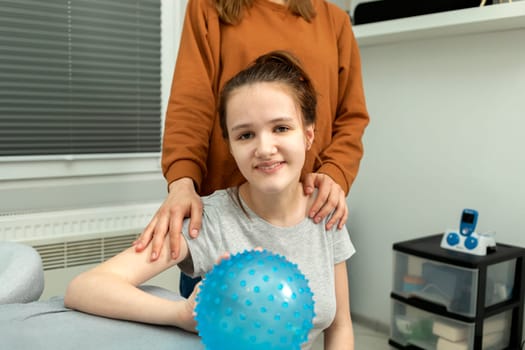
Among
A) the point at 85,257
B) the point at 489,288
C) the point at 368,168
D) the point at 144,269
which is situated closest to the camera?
the point at 144,269

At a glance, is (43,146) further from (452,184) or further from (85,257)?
(452,184)

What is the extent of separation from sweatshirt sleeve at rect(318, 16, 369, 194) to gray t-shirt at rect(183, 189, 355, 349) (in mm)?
217

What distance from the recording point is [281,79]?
41.0 inches

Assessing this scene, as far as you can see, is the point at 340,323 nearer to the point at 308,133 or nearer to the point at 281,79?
the point at 308,133

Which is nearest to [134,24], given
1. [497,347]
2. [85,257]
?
[85,257]

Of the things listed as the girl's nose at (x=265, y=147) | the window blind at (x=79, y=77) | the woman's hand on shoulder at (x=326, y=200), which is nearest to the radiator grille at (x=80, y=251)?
the window blind at (x=79, y=77)

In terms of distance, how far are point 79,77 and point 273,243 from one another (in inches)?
64.7

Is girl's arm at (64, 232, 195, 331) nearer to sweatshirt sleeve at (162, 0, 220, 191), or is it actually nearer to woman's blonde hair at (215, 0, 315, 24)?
sweatshirt sleeve at (162, 0, 220, 191)

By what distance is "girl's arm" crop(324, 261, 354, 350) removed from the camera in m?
1.10

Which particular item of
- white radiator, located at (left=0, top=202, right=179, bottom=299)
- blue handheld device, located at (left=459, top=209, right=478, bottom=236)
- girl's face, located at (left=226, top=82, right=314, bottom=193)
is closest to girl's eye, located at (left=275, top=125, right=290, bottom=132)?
girl's face, located at (left=226, top=82, right=314, bottom=193)

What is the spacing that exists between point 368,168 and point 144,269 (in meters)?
2.02

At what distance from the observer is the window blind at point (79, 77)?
2.21 meters

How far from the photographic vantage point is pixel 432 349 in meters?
2.19

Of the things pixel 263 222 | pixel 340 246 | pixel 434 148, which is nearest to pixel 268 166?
pixel 263 222
